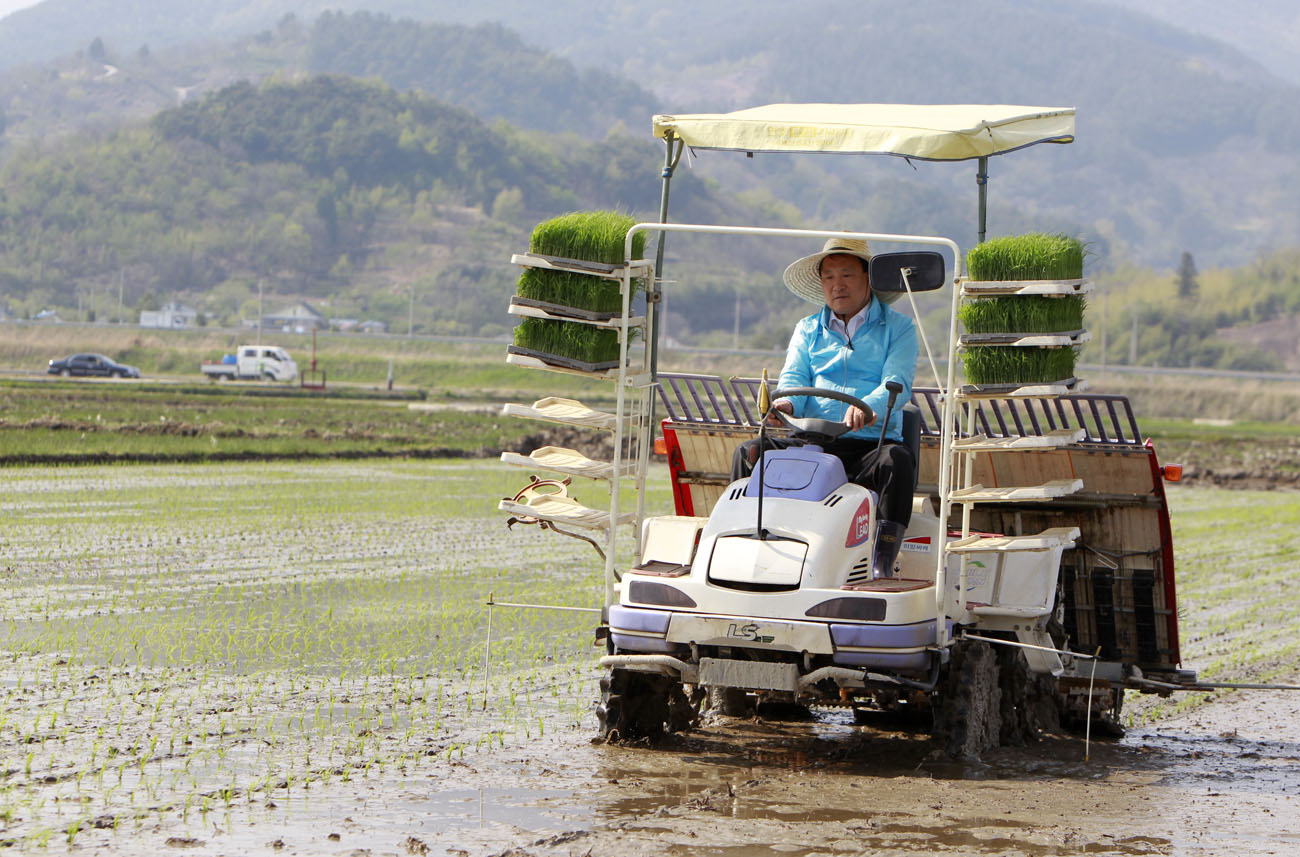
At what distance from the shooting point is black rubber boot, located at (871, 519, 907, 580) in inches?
314

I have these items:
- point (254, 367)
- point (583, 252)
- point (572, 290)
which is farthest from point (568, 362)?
point (254, 367)

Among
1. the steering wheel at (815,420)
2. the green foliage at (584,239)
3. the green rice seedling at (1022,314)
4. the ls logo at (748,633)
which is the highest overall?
the green foliage at (584,239)

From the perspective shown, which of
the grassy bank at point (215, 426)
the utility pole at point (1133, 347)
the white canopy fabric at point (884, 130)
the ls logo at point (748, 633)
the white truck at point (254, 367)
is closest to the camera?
the ls logo at point (748, 633)

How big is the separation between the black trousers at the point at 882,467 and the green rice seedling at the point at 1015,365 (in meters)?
0.55

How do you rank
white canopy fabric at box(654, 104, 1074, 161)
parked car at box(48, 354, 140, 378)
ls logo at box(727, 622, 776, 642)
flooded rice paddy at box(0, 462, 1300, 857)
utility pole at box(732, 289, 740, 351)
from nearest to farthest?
flooded rice paddy at box(0, 462, 1300, 857)
ls logo at box(727, 622, 776, 642)
white canopy fabric at box(654, 104, 1074, 161)
parked car at box(48, 354, 140, 378)
utility pole at box(732, 289, 740, 351)

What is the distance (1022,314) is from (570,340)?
2.37 m

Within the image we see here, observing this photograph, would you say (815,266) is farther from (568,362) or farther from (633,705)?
(633,705)

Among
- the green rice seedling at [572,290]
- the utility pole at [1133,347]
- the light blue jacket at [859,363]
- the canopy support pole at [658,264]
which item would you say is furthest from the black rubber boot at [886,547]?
the utility pole at [1133,347]

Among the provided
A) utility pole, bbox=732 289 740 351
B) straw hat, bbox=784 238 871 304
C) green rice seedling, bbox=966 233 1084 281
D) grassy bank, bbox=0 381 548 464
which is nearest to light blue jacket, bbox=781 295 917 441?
straw hat, bbox=784 238 871 304

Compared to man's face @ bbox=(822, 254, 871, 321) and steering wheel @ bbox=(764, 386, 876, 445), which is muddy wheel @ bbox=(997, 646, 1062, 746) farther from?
man's face @ bbox=(822, 254, 871, 321)

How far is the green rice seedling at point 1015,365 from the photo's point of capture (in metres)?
7.72

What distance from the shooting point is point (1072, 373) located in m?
7.96

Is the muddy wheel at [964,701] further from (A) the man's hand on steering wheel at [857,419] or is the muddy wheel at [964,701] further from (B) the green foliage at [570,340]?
(B) the green foliage at [570,340]

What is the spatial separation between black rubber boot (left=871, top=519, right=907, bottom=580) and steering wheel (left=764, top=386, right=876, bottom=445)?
520 mm
